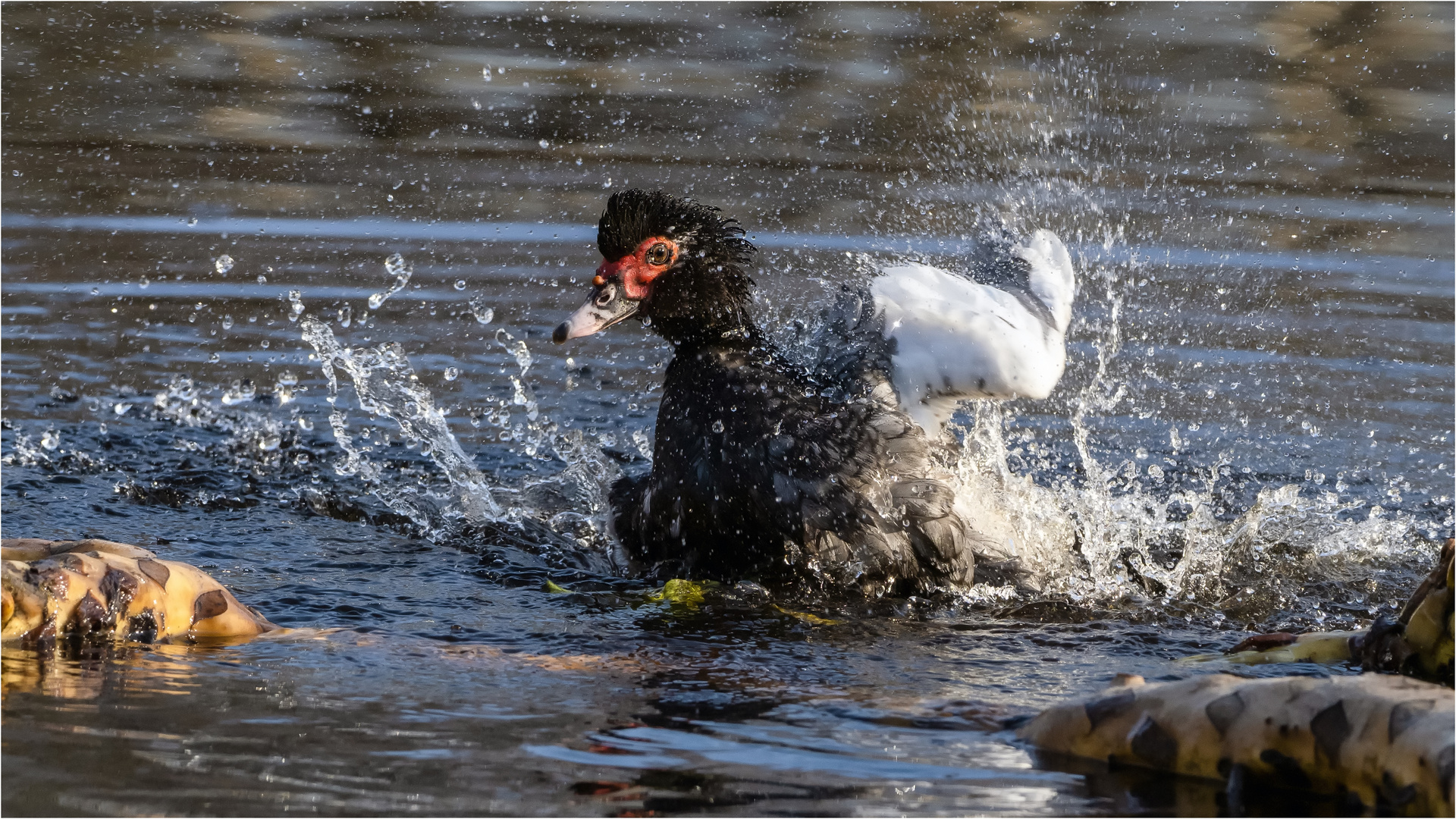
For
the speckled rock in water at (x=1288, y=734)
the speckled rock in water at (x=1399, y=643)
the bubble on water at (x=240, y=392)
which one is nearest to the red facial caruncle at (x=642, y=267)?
the speckled rock in water at (x=1399, y=643)

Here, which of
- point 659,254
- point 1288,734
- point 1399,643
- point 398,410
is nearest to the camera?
point 1288,734

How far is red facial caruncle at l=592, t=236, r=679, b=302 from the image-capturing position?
522cm

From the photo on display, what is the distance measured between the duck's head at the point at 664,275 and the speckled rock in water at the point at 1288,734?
7.38ft

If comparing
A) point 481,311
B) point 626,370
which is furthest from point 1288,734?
point 481,311

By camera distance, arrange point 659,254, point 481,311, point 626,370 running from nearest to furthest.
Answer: point 659,254 < point 626,370 < point 481,311

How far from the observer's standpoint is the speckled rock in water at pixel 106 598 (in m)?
3.75

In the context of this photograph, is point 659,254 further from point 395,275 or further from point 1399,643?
point 395,275

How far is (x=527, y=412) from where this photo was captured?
6.96 meters

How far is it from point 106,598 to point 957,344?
2.79 metres

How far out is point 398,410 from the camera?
686 centimetres

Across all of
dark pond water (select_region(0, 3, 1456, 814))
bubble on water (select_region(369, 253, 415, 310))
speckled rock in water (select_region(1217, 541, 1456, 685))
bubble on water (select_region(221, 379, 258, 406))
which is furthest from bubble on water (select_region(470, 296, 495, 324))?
speckled rock in water (select_region(1217, 541, 1456, 685))

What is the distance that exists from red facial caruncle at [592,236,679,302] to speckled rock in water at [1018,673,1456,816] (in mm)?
2379

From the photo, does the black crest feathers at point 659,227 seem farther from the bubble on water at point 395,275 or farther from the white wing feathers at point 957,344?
the bubble on water at point 395,275

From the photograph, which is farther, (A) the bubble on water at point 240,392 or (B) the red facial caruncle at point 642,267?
(A) the bubble on water at point 240,392
